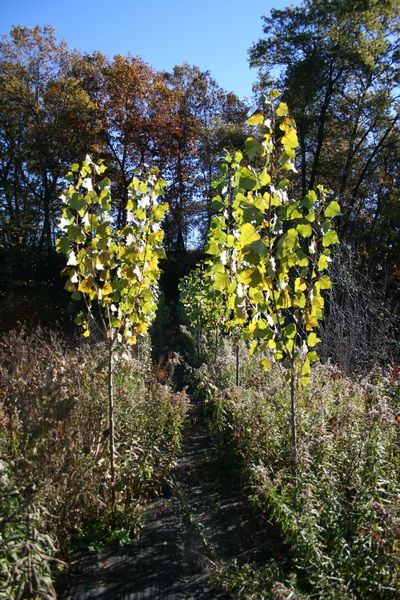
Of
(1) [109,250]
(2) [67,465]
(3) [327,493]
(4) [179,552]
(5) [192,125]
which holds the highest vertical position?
(5) [192,125]

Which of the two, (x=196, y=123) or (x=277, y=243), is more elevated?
(x=196, y=123)

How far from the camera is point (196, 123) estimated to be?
23656mm

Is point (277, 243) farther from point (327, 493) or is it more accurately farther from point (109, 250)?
point (327, 493)

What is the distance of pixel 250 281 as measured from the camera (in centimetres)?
312

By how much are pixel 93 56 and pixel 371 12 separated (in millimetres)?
12423

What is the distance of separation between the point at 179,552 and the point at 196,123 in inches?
892

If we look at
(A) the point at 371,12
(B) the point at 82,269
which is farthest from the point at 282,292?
(A) the point at 371,12

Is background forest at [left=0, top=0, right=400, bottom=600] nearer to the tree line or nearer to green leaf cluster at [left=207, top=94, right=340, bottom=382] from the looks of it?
green leaf cluster at [left=207, top=94, right=340, bottom=382]

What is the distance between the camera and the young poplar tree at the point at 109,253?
12.1 feet

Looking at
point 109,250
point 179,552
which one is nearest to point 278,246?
point 109,250

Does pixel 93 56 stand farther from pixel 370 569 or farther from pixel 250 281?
pixel 370 569

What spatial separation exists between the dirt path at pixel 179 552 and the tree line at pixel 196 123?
11.3 m

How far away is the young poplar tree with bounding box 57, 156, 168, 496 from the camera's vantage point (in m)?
3.69

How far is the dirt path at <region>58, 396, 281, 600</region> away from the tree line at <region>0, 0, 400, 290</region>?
11.3 m
